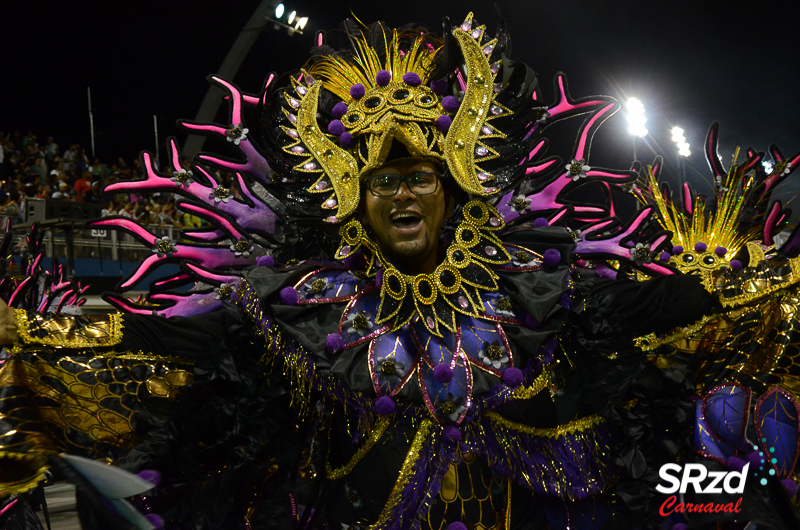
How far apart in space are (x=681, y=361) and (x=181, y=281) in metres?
1.66

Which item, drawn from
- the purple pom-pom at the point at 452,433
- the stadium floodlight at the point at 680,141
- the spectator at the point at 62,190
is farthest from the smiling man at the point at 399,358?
the stadium floodlight at the point at 680,141

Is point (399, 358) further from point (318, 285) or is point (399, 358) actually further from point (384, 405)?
point (318, 285)

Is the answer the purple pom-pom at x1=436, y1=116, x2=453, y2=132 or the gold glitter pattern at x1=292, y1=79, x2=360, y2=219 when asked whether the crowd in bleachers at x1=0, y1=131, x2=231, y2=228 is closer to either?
the gold glitter pattern at x1=292, y1=79, x2=360, y2=219

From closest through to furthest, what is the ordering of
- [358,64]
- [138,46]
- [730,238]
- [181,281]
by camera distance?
[358,64] < [181,281] < [730,238] < [138,46]

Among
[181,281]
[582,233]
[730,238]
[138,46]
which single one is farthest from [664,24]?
[138,46]

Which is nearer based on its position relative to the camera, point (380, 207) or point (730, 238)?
point (380, 207)

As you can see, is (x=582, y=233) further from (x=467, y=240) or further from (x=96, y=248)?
(x=96, y=248)

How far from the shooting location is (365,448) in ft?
5.93

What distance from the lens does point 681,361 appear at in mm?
1781

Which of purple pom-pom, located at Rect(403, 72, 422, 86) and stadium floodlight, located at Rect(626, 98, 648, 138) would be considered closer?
purple pom-pom, located at Rect(403, 72, 422, 86)

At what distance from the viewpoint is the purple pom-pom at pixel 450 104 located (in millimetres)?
1870

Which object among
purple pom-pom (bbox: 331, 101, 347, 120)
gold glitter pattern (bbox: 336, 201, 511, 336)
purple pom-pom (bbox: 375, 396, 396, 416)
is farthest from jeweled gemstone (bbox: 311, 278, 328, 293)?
purple pom-pom (bbox: 331, 101, 347, 120)

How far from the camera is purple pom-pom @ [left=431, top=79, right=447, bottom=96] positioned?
1.95 m

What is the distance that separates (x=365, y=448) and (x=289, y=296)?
1.58 ft
